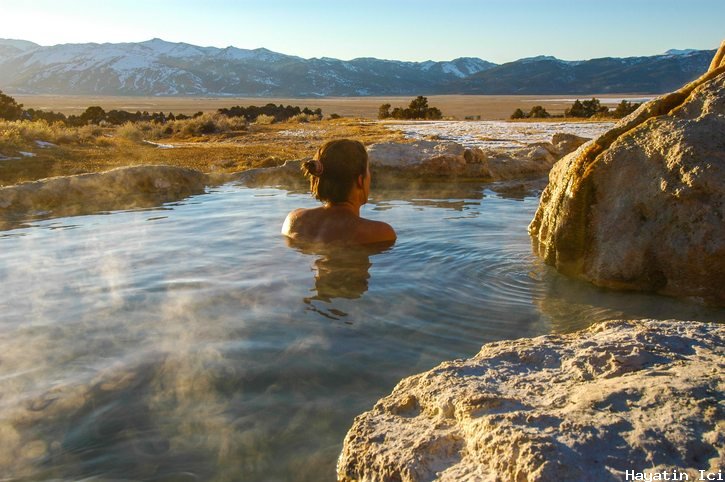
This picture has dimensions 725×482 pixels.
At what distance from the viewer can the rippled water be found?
2162mm

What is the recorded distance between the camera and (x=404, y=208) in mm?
7441

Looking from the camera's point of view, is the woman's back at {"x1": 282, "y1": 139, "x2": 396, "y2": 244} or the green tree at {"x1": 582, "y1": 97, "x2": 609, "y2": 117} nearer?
the woman's back at {"x1": 282, "y1": 139, "x2": 396, "y2": 244}

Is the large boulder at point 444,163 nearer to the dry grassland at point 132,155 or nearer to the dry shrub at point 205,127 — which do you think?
the dry grassland at point 132,155

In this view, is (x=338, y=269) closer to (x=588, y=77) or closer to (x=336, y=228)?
(x=336, y=228)

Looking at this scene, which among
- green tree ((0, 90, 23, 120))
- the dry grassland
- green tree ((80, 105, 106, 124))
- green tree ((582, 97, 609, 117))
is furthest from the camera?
green tree ((80, 105, 106, 124))

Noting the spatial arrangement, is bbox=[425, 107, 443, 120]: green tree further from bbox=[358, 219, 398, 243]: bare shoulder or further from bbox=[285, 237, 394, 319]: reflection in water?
bbox=[285, 237, 394, 319]: reflection in water

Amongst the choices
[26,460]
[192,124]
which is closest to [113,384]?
[26,460]

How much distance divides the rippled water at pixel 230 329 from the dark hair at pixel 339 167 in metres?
0.59

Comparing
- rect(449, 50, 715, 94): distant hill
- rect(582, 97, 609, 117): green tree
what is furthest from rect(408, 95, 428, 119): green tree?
rect(449, 50, 715, 94): distant hill

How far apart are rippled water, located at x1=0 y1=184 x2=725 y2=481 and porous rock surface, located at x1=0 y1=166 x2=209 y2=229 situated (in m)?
0.97

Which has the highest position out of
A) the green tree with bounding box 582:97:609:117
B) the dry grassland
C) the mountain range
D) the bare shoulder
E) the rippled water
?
the mountain range

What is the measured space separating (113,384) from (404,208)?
16.9ft

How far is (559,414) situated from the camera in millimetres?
1661

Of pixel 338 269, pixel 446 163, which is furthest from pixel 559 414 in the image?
pixel 446 163
